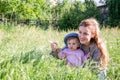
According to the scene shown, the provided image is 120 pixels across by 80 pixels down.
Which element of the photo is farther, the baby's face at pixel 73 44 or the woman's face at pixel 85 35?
the baby's face at pixel 73 44

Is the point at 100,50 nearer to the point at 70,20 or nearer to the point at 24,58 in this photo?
the point at 24,58

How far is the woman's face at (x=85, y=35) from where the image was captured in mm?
4550

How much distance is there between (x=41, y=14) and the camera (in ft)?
71.9

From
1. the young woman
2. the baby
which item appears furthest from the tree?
the young woman

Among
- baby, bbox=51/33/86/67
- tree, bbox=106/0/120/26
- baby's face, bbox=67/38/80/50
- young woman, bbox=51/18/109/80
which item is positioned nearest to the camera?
young woman, bbox=51/18/109/80

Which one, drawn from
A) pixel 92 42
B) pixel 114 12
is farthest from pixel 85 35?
pixel 114 12

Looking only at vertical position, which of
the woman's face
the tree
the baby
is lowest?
the tree

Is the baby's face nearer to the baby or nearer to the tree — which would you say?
the baby

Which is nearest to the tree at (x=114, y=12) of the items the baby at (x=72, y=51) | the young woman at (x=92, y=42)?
the baby at (x=72, y=51)

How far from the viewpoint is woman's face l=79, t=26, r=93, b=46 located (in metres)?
4.55

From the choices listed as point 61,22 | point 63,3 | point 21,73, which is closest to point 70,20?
point 61,22

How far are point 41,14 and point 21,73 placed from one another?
61.5 feet

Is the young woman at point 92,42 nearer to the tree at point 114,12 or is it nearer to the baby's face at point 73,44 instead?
the baby's face at point 73,44

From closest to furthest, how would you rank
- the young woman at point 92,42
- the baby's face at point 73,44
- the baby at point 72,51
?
the young woman at point 92,42 → the baby at point 72,51 → the baby's face at point 73,44
